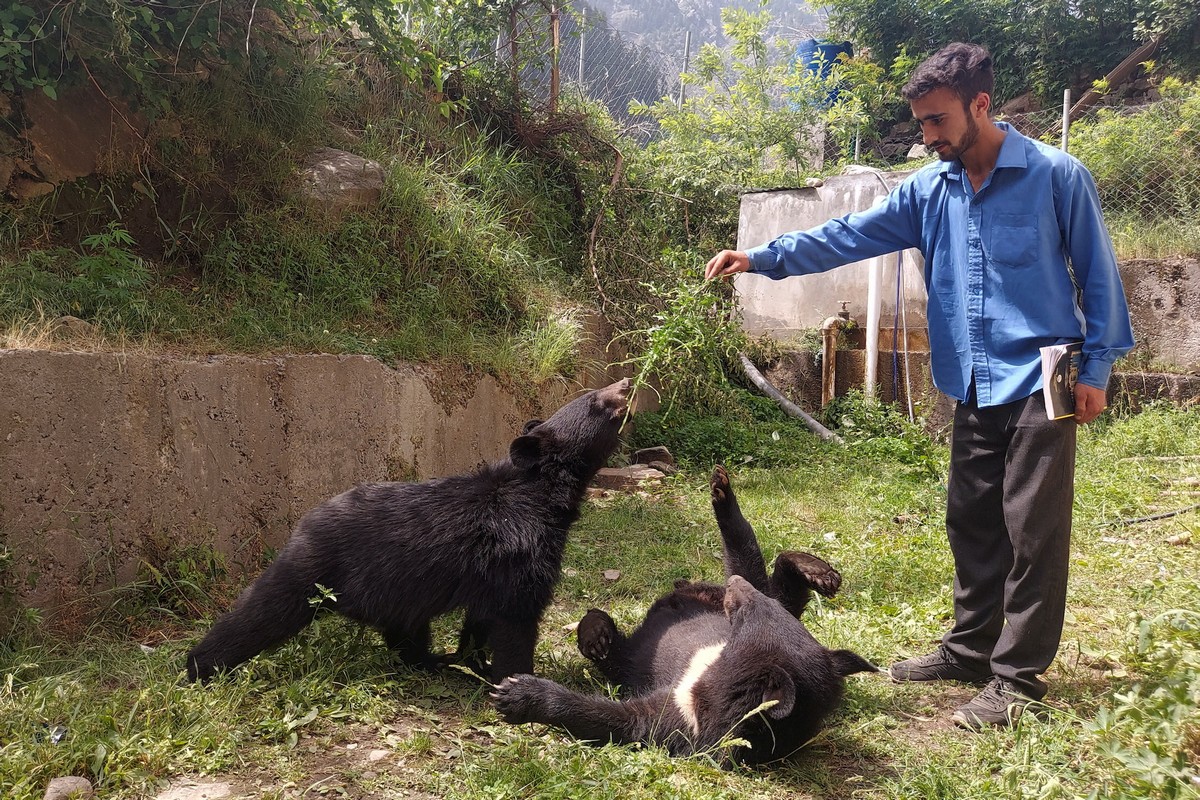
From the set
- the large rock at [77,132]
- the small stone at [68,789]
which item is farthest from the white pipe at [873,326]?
the small stone at [68,789]

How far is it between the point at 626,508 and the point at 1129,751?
4044 millimetres

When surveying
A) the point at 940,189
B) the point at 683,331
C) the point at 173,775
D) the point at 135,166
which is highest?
the point at 135,166

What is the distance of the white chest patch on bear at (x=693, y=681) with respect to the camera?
9.65 ft

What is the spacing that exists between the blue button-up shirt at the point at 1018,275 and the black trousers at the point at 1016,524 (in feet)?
0.47

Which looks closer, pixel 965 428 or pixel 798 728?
pixel 798 728

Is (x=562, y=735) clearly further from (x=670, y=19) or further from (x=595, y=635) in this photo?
(x=670, y=19)

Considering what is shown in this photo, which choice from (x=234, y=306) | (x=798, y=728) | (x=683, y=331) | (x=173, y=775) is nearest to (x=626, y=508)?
(x=683, y=331)

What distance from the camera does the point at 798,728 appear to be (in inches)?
111

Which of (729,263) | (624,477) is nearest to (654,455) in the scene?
(624,477)

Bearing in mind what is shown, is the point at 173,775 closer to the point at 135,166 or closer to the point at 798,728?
the point at 798,728

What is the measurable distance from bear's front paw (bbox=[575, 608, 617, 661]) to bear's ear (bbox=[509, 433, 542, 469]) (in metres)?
0.68

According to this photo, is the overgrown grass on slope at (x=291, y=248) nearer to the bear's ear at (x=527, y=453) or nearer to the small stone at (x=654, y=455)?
the small stone at (x=654, y=455)

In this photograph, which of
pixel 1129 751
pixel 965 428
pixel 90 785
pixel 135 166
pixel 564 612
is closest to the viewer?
pixel 1129 751

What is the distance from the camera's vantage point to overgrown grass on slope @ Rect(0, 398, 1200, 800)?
8.21ft
